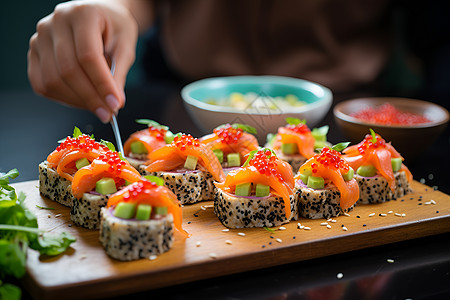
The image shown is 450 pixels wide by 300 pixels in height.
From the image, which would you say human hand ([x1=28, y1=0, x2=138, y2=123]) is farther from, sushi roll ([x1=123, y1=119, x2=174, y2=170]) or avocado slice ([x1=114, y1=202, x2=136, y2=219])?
avocado slice ([x1=114, y1=202, x2=136, y2=219])

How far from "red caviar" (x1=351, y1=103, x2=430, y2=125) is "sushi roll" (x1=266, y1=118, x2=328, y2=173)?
0.52m

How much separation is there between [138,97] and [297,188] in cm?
264

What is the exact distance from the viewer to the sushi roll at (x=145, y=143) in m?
2.68

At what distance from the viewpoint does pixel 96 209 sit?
211 cm

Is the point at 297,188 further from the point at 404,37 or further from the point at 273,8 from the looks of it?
the point at 404,37

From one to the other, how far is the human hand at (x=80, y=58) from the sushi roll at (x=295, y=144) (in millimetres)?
940

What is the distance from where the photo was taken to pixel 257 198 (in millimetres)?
2188

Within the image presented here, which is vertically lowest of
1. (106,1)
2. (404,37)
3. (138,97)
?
(138,97)

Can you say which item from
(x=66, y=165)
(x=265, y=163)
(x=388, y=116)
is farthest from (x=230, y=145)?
(x=388, y=116)

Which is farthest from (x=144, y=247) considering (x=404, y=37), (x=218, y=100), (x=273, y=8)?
(x=404, y=37)

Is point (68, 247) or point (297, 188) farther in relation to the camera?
point (297, 188)

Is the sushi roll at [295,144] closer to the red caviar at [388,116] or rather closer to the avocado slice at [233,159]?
the avocado slice at [233,159]

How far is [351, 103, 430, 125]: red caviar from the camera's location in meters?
3.10

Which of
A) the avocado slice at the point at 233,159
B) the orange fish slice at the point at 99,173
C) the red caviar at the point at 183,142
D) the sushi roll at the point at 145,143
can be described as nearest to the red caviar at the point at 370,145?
the avocado slice at the point at 233,159
